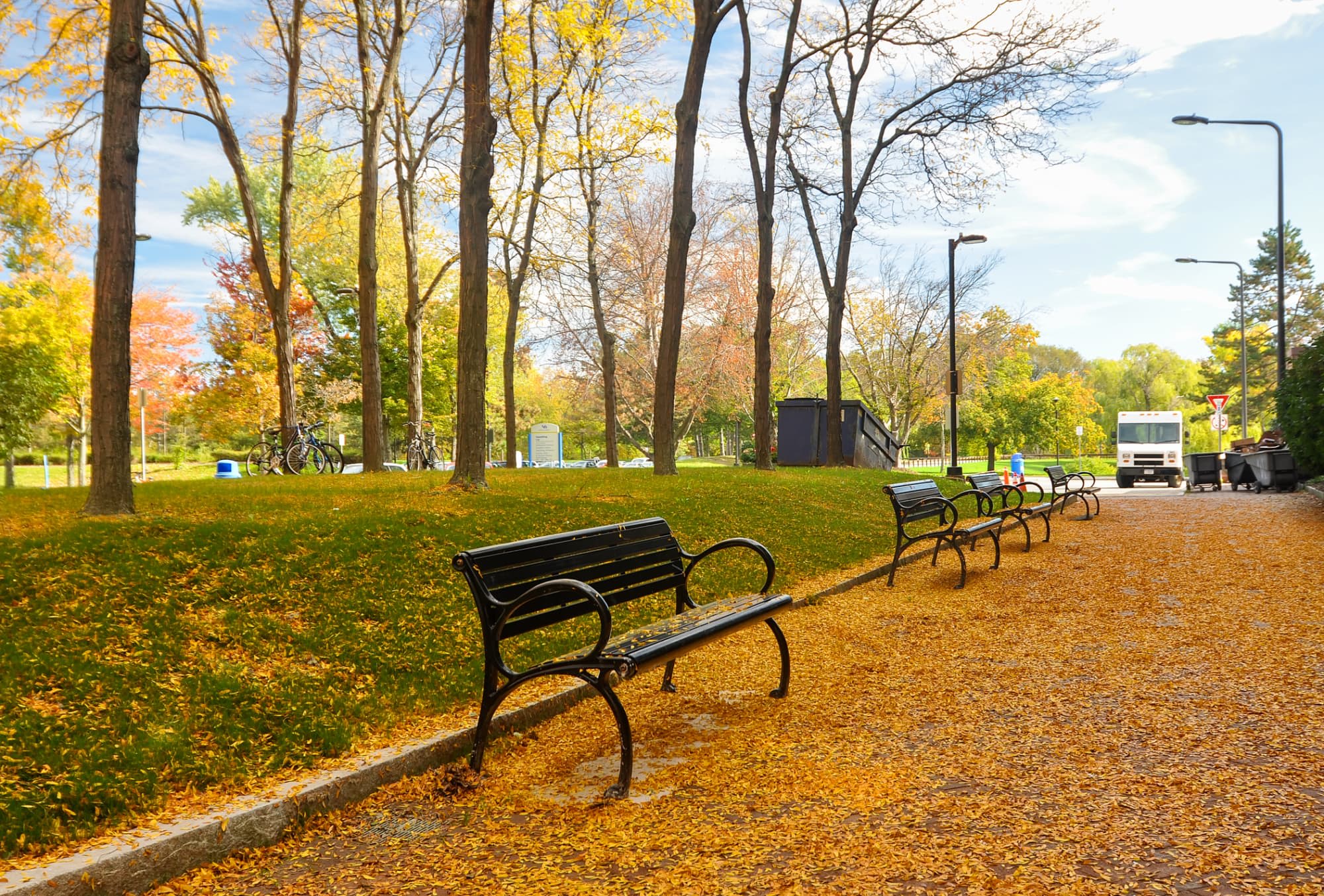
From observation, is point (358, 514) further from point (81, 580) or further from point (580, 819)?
point (580, 819)

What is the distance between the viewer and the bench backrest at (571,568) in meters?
4.03

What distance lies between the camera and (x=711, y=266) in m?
32.8

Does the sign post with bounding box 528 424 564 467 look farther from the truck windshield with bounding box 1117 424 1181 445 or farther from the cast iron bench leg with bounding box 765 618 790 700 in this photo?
the cast iron bench leg with bounding box 765 618 790 700

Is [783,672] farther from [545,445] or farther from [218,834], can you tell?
[545,445]

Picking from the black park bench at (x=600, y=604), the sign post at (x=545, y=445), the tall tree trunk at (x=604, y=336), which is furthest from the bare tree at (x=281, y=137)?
the sign post at (x=545, y=445)

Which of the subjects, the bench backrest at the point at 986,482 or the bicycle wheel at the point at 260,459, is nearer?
the bench backrest at the point at 986,482

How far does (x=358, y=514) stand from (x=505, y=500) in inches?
78.7

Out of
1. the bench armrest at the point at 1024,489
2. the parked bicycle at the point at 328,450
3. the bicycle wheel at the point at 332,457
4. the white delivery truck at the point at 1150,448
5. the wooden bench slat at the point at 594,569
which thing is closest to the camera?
the wooden bench slat at the point at 594,569

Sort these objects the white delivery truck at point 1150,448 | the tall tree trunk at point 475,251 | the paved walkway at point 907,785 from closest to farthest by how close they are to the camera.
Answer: the paved walkway at point 907,785 < the tall tree trunk at point 475,251 < the white delivery truck at point 1150,448

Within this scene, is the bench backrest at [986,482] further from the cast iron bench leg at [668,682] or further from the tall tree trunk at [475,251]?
the cast iron bench leg at [668,682]

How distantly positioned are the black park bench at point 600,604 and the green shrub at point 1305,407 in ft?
44.9

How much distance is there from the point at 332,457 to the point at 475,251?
9082 mm

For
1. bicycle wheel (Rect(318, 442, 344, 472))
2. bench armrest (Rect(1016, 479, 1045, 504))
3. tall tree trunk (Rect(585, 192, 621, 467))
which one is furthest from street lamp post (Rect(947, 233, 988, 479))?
bicycle wheel (Rect(318, 442, 344, 472))

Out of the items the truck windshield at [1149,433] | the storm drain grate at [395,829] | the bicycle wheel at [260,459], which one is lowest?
the storm drain grate at [395,829]
